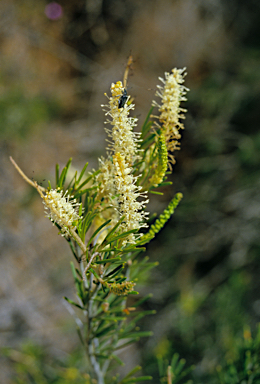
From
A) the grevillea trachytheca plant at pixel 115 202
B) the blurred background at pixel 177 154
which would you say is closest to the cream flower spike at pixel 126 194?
the grevillea trachytheca plant at pixel 115 202

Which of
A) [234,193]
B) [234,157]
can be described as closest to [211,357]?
[234,193]

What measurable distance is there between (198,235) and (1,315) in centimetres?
122

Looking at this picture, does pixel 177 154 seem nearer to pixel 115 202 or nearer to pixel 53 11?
pixel 115 202

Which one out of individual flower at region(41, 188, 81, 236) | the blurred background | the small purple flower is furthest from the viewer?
the small purple flower

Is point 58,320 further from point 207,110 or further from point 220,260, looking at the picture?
point 207,110

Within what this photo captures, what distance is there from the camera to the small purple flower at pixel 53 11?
7.09 ft

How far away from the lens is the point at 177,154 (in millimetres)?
1800

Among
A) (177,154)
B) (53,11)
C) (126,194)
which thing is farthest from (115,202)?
(53,11)

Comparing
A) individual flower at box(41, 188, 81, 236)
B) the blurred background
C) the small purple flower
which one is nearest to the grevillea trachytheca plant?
individual flower at box(41, 188, 81, 236)

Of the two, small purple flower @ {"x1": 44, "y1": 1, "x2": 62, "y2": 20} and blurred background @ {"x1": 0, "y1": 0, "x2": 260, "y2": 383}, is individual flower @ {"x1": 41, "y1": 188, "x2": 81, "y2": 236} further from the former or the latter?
small purple flower @ {"x1": 44, "y1": 1, "x2": 62, "y2": 20}

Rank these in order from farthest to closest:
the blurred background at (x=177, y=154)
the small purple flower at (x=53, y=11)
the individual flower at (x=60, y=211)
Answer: the small purple flower at (x=53, y=11) < the blurred background at (x=177, y=154) < the individual flower at (x=60, y=211)

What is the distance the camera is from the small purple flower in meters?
2.16

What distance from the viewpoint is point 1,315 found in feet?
4.59

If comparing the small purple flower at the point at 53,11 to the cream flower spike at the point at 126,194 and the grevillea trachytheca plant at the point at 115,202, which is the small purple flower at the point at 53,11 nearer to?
the grevillea trachytheca plant at the point at 115,202
